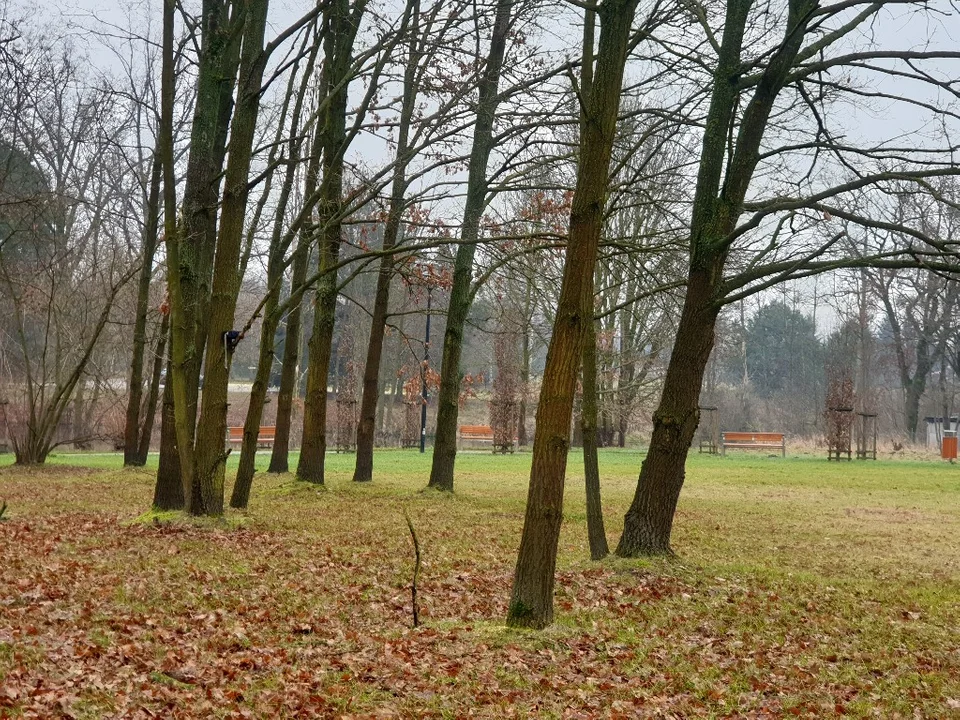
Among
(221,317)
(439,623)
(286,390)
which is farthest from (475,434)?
(439,623)

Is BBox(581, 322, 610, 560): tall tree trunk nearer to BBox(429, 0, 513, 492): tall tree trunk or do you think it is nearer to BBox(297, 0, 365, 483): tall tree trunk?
BBox(297, 0, 365, 483): tall tree trunk

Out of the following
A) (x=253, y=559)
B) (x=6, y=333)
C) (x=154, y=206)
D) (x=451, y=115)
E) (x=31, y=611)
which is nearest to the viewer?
(x=31, y=611)

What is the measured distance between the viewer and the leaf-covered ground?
5.30 meters

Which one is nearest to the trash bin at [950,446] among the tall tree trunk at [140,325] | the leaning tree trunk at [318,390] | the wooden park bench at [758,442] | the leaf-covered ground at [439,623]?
the wooden park bench at [758,442]

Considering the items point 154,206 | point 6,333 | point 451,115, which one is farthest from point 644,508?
point 6,333

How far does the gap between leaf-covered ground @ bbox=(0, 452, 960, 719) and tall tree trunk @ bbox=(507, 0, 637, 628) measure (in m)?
0.36

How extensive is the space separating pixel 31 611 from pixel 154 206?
16.5 m

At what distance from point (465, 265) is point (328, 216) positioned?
2905mm

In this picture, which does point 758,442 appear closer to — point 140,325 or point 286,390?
point 286,390

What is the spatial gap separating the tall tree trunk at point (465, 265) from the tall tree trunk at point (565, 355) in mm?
8885

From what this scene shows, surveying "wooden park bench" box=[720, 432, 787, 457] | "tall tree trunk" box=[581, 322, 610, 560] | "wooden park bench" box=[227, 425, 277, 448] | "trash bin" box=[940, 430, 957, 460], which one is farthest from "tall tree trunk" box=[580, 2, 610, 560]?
"wooden park bench" box=[720, 432, 787, 457]

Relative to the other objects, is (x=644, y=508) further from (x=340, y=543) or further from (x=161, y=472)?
(x=161, y=472)

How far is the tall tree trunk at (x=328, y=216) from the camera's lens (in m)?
13.3

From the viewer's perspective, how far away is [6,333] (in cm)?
3189
